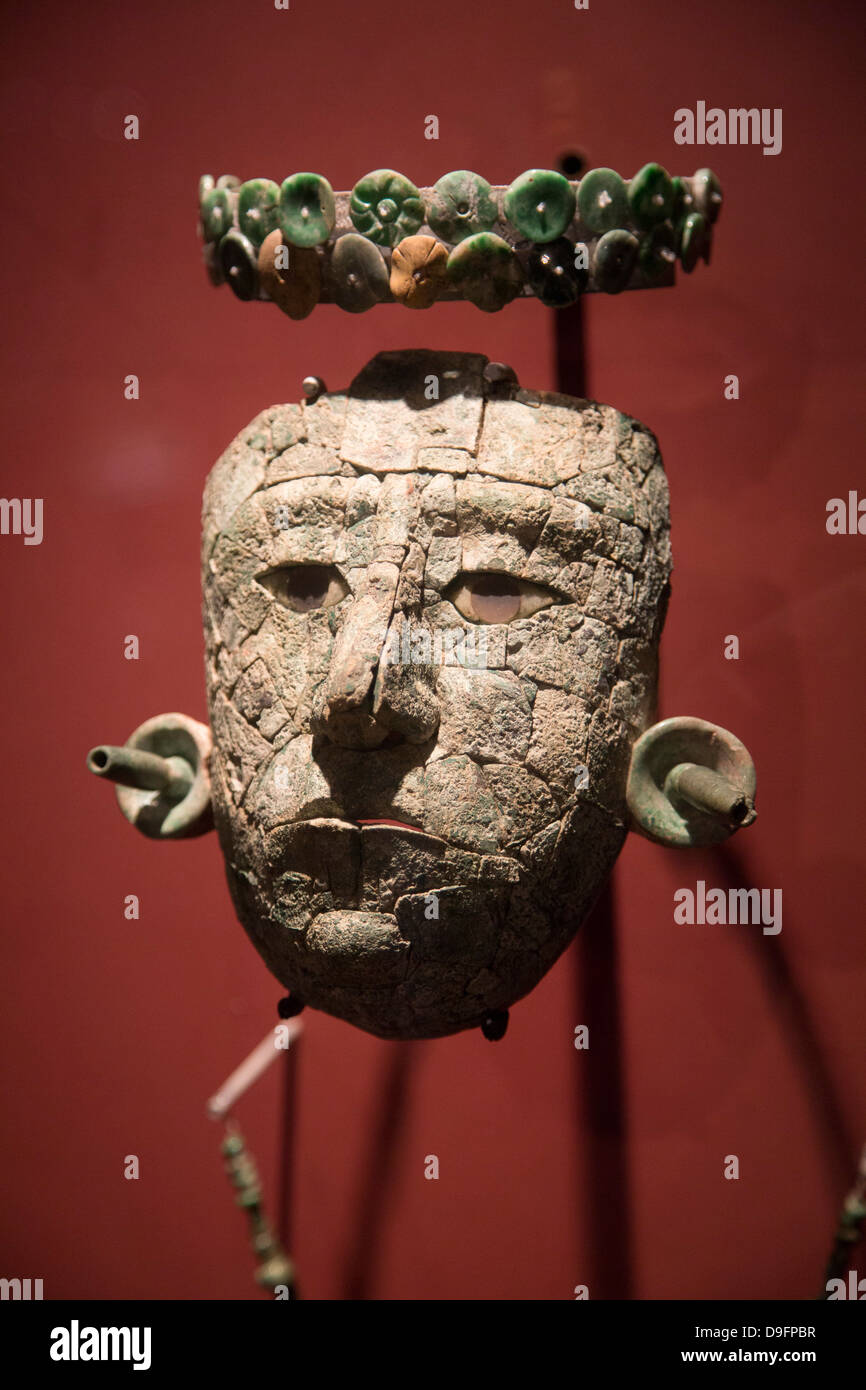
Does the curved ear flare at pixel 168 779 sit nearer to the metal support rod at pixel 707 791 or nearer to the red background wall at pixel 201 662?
the red background wall at pixel 201 662

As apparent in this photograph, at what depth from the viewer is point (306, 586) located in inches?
77.5

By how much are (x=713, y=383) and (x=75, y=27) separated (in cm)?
139

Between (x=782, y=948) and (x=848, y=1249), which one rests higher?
(x=782, y=948)

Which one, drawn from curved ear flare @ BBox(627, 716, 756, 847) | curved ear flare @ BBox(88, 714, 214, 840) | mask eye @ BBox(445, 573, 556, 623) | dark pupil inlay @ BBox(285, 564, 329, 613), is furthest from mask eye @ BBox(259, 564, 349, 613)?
curved ear flare @ BBox(627, 716, 756, 847)

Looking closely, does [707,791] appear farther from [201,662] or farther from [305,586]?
[201,662]

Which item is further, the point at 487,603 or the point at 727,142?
the point at 727,142

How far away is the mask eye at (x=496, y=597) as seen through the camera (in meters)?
1.90

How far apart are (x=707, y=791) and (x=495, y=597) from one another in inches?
17.2

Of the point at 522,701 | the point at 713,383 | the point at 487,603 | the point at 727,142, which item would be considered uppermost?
the point at 727,142

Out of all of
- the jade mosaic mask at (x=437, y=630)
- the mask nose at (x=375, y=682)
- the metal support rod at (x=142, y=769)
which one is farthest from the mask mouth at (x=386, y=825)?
the metal support rod at (x=142, y=769)
